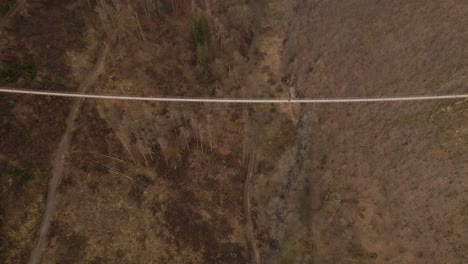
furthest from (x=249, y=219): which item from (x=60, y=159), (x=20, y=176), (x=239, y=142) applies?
(x=20, y=176)

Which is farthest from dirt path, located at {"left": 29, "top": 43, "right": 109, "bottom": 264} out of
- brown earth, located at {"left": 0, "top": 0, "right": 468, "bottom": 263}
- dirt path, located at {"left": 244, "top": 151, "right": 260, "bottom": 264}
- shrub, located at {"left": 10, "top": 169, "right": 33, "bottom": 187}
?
dirt path, located at {"left": 244, "top": 151, "right": 260, "bottom": 264}

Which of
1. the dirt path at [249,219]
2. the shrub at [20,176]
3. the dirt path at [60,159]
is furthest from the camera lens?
the dirt path at [249,219]

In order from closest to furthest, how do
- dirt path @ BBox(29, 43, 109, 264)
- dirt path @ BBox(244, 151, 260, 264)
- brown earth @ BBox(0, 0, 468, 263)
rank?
brown earth @ BBox(0, 0, 468, 263) < dirt path @ BBox(29, 43, 109, 264) < dirt path @ BBox(244, 151, 260, 264)

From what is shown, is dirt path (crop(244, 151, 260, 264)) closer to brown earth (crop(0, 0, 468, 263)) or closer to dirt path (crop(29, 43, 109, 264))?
brown earth (crop(0, 0, 468, 263))

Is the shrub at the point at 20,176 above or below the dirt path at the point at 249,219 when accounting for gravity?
above

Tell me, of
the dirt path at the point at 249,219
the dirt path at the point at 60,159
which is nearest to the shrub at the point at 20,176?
the dirt path at the point at 60,159

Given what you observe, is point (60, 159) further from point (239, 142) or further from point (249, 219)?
point (249, 219)

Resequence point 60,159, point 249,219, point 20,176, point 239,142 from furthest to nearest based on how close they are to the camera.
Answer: point 239,142 → point 249,219 → point 60,159 → point 20,176

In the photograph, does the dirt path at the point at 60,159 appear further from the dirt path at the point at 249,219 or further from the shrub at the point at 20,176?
the dirt path at the point at 249,219

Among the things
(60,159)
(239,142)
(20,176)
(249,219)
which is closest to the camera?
(20,176)
